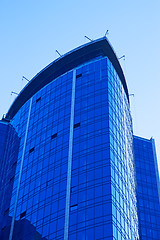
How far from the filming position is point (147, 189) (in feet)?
498

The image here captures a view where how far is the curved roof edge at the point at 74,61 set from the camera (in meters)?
125

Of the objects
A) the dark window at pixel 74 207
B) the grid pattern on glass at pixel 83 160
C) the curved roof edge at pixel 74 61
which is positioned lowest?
the dark window at pixel 74 207

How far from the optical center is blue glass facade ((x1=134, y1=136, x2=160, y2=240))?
140 meters

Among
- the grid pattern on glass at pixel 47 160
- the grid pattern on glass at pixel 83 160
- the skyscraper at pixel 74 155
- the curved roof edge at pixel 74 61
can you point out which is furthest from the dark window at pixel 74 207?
the curved roof edge at pixel 74 61

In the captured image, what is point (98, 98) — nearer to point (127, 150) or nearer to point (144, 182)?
point (127, 150)

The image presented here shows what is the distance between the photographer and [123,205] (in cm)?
9500

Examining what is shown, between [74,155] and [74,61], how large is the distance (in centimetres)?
3609

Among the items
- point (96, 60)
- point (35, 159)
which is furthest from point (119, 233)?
point (96, 60)

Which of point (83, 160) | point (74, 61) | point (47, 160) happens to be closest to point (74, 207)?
point (83, 160)

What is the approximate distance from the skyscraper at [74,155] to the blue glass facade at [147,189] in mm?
31859

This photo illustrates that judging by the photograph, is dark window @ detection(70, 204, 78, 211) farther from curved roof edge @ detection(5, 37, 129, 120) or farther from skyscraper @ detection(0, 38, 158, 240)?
curved roof edge @ detection(5, 37, 129, 120)

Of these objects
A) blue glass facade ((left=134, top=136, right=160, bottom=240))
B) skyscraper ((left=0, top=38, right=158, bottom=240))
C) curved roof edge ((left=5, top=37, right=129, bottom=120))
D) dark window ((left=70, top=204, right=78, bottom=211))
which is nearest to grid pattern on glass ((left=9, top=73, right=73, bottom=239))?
skyscraper ((left=0, top=38, right=158, bottom=240))

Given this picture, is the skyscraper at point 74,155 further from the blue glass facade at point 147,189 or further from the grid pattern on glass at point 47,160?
the blue glass facade at point 147,189

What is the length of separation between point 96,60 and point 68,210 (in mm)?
45124
